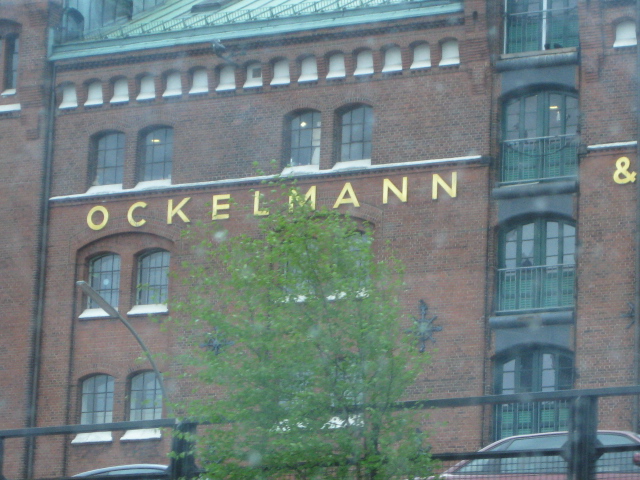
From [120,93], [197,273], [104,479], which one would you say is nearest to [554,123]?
[120,93]

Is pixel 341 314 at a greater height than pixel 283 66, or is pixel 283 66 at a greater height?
pixel 283 66

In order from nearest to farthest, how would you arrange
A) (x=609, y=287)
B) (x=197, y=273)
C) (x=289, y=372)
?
1. (x=289, y=372)
2. (x=197, y=273)
3. (x=609, y=287)

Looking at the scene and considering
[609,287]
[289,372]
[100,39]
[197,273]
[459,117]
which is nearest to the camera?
[289,372]

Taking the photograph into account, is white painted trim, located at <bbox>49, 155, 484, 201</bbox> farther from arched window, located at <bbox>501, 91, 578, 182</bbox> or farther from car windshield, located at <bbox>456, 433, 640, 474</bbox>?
car windshield, located at <bbox>456, 433, 640, 474</bbox>

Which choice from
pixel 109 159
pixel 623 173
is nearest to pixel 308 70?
pixel 109 159

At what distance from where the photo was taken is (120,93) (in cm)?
3256

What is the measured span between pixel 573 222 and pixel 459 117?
3.38 metres

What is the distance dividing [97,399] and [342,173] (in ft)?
25.7

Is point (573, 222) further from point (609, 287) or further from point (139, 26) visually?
point (139, 26)

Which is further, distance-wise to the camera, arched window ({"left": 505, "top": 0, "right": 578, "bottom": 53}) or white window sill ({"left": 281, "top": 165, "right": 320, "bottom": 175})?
white window sill ({"left": 281, "top": 165, "right": 320, "bottom": 175})

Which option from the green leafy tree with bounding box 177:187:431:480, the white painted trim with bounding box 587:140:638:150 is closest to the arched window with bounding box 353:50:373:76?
the white painted trim with bounding box 587:140:638:150

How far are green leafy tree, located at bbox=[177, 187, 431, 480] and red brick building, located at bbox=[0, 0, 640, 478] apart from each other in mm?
12712

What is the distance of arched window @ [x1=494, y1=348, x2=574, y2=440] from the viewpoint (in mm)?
27422

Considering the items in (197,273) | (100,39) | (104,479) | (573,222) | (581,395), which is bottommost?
(104,479)
